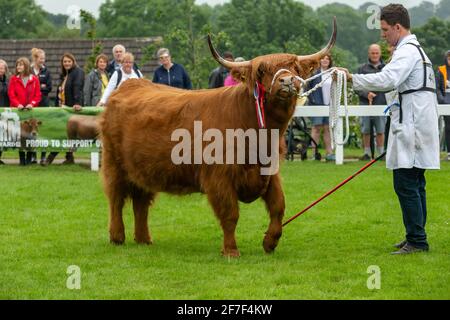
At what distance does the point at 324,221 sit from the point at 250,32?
46939 mm

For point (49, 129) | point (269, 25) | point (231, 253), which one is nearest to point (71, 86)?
point (49, 129)

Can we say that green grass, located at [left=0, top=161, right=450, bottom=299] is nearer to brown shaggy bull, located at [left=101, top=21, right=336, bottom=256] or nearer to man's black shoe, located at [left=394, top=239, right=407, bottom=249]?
man's black shoe, located at [left=394, top=239, right=407, bottom=249]

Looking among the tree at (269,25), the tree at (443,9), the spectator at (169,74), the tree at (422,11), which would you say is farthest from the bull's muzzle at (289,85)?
the tree at (422,11)

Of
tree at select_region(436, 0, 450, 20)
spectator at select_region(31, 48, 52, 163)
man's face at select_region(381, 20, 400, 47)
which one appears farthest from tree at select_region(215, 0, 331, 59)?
tree at select_region(436, 0, 450, 20)

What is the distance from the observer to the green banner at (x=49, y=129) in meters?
16.8

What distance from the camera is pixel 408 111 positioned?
8.51m

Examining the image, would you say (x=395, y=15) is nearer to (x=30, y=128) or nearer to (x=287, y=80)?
(x=287, y=80)

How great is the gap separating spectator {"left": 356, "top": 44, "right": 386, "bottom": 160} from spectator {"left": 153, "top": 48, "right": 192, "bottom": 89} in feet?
10.6

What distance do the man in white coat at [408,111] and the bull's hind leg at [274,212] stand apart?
1058 millimetres

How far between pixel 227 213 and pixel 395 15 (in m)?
2.37

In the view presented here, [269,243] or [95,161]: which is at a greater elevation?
[95,161]

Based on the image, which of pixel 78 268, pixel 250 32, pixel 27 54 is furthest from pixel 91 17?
pixel 250 32

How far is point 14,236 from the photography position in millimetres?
10008

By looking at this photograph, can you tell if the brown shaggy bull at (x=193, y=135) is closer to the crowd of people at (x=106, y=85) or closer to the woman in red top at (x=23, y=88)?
the crowd of people at (x=106, y=85)
